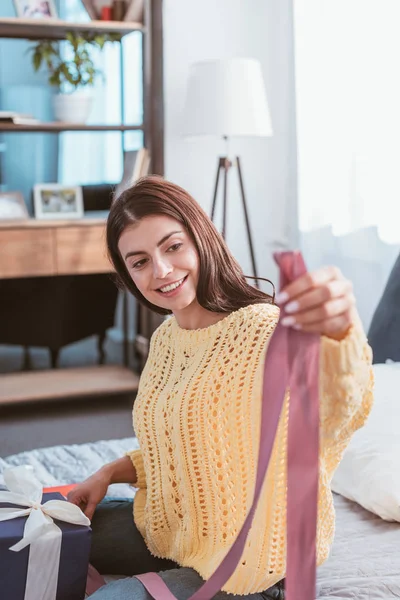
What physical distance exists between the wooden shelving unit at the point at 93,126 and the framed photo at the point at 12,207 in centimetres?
10

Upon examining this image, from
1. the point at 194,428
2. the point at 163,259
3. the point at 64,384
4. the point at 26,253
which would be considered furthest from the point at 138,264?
the point at 64,384

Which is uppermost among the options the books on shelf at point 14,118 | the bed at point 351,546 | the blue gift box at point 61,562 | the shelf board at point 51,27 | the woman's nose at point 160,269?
the shelf board at point 51,27

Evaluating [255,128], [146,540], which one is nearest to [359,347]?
[146,540]

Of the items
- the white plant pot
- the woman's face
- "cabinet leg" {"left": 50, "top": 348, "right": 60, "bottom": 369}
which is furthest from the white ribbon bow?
"cabinet leg" {"left": 50, "top": 348, "right": 60, "bottom": 369}

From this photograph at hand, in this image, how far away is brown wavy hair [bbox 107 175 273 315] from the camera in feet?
4.66

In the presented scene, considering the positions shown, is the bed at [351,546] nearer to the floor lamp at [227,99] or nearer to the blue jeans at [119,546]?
the blue jeans at [119,546]

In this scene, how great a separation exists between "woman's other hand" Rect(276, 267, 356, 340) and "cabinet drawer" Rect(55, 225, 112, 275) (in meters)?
2.71

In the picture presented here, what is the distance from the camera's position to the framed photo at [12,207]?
3.62 metres

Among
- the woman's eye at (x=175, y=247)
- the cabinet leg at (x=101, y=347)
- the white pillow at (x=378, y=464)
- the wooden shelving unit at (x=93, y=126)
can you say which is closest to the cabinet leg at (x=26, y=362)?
the wooden shelving unit at (x=93, y=126)

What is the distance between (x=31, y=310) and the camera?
3969 millimetres

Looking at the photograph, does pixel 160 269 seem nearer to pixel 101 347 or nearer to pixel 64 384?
pixel 64 384

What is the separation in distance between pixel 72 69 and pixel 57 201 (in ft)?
2.02

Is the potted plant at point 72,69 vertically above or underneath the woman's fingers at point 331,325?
above

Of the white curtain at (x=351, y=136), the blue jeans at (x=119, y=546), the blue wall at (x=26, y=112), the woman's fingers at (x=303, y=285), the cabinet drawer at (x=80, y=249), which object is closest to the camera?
the woman's fingers at (x=303, y=285)
